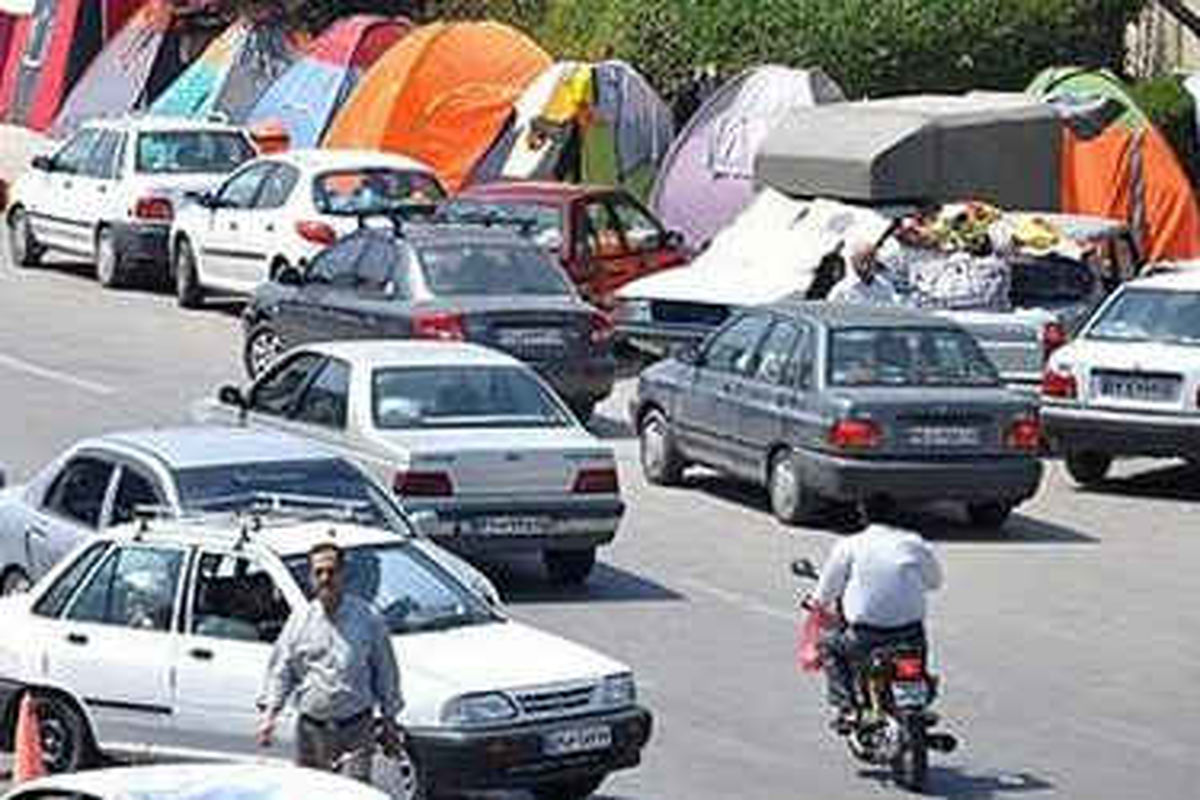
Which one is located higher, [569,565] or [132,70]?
[132,70]

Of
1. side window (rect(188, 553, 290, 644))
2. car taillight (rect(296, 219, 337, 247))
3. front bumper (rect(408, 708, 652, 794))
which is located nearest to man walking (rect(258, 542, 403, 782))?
front bumper (rect(408, 708, 652, 794))

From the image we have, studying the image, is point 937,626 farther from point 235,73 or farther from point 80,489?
point 235,73

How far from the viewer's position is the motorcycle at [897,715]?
1591 cm

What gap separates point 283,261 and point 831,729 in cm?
1553

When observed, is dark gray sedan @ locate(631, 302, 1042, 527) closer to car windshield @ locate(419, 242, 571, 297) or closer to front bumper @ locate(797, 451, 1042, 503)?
front bumper @ locate(797, 451, 1042, 503)

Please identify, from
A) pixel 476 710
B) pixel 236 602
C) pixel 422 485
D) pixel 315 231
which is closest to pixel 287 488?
pixel 422 485

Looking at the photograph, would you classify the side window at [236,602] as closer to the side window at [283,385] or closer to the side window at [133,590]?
the side window at [133,590]

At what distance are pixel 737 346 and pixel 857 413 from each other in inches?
72.5

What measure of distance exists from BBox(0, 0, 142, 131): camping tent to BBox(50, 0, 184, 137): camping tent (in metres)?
1.32

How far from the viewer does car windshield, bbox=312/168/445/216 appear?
105ft

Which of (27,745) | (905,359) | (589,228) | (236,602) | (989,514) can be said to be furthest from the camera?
(589,228)

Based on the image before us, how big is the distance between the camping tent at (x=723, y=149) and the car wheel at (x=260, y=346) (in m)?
6.70

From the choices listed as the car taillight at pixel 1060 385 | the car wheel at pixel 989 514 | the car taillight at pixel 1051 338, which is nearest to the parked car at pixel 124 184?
the car taillight at pixel 1051 338

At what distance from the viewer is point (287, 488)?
58.3ft
